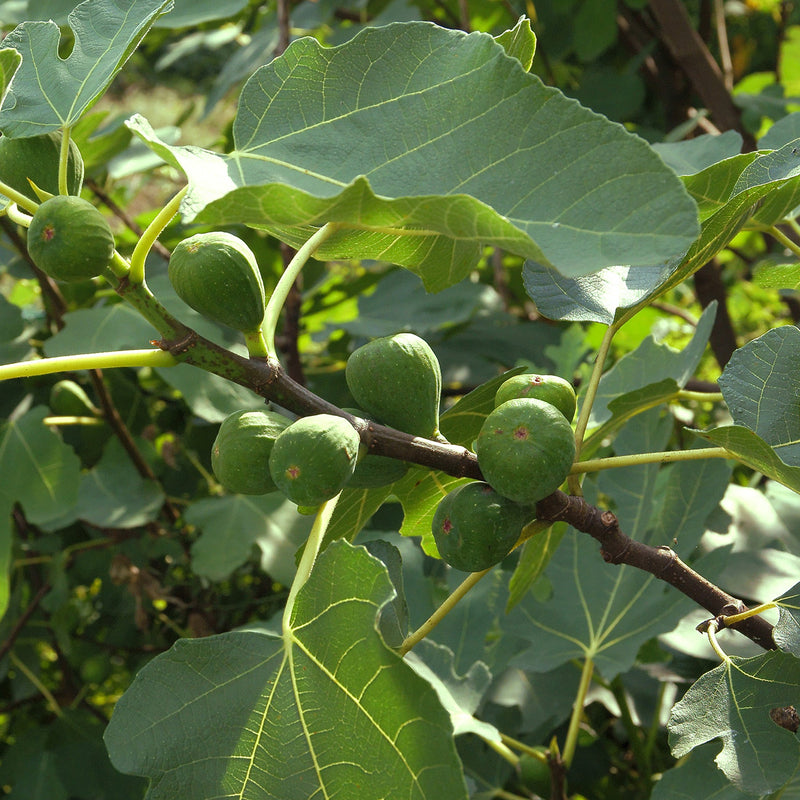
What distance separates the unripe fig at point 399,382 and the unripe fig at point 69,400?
0.97 meters

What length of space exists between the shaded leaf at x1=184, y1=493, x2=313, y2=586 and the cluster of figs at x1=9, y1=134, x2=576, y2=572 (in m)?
0.63

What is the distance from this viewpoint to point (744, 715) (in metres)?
0.71

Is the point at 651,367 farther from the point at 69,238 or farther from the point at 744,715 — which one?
the point at 69,238

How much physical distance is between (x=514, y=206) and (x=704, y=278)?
1.50 metres

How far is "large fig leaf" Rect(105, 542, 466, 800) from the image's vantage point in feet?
1.92

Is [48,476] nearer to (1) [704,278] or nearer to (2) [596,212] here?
(2) [596,212]

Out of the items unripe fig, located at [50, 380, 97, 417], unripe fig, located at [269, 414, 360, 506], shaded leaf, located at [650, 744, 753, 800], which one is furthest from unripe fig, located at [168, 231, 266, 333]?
unripe fig, located at [50, 380, 97, 417]

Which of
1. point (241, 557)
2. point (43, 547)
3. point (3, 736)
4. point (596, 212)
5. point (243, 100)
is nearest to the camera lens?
point (596, 212)

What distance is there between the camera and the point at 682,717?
0.72 meters

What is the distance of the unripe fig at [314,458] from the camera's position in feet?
1.95

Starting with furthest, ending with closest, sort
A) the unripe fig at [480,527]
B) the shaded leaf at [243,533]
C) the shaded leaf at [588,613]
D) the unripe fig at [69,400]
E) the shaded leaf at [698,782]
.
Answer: the unripe fig at [69,400] → the shaded leaf at [243,533] → the shaded leaf at [588,613] → the shaded leaf at [698,782] → the unripe fig at [480,527]

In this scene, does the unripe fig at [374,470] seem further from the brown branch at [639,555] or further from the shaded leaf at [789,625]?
the shaded leaf at [789,625]

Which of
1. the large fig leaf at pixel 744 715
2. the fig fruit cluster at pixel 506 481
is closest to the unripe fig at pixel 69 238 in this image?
the fig fruit cluster at pixel 506 481

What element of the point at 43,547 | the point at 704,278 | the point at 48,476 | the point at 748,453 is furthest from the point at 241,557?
the point at 704,278
